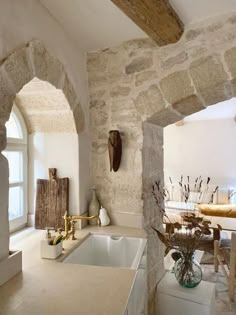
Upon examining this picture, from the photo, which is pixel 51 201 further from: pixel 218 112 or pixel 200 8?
pixel 218 112

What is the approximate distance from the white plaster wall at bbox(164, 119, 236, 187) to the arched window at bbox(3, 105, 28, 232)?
15.0ft

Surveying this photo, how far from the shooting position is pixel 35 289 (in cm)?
101

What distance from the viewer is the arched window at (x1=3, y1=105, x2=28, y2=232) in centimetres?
175

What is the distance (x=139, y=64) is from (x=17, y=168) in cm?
119

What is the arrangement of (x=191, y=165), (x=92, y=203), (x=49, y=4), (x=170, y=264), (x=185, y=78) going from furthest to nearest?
(x=191, y=165) → (x=170, y=264) → (x=92, y=203) → (x=185, y=78) → (x=49, y=4)

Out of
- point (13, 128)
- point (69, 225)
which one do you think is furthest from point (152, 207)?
point (13, 128)

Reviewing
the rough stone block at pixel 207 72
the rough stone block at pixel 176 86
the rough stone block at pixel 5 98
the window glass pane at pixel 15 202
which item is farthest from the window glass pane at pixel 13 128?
the rough stone block at pixel 207 72

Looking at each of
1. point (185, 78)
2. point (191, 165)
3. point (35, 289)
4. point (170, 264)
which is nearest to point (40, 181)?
point (35, 289)

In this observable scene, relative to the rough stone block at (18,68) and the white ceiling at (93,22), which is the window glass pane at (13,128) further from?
the white ceiling at (93,22)

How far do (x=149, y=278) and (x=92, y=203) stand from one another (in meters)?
0.71

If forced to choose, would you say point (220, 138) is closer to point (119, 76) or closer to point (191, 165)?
point (191, 165)

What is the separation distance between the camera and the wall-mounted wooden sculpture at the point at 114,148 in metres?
1.85

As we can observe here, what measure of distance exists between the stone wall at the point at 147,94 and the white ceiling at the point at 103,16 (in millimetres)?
78

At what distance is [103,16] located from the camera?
5.18ft
